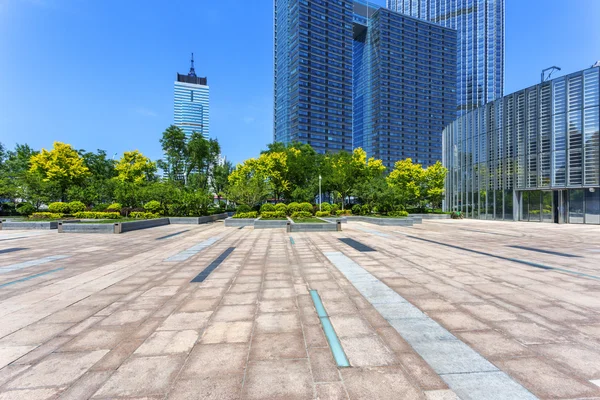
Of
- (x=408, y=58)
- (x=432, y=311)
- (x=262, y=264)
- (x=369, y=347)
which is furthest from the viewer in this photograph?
(x=408, y=58)

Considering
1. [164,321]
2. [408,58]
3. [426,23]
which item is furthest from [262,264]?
[426,23]

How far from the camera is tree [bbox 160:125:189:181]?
44250 millimetres

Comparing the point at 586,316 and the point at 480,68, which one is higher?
the point at 480,68

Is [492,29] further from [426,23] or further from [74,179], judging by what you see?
[74,179]

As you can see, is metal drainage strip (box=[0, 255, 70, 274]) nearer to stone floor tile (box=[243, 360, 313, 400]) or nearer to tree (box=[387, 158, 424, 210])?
stone floor tile (box=[243, 360, 313, 400])

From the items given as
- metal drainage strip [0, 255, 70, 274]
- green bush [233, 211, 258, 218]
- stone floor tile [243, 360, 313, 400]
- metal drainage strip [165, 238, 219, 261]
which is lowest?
metal drainage strip [165, 238, 219, 261]

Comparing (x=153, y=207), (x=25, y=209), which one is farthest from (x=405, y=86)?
(x=25, y=209)

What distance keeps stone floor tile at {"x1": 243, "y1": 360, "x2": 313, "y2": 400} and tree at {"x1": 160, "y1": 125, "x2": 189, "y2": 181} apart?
46591mm

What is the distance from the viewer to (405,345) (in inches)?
Result: 140

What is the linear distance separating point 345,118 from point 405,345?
129 m

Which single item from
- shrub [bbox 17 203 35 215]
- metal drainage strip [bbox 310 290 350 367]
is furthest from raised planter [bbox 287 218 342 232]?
shrub [bbox 17 203 35 215]

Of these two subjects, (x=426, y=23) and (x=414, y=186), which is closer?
(x=414, y=186)

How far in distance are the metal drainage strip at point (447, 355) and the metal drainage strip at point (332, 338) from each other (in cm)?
101

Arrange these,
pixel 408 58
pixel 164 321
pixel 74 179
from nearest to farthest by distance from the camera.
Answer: pixel 164 321, pixel 74 179, pixel 408 58
